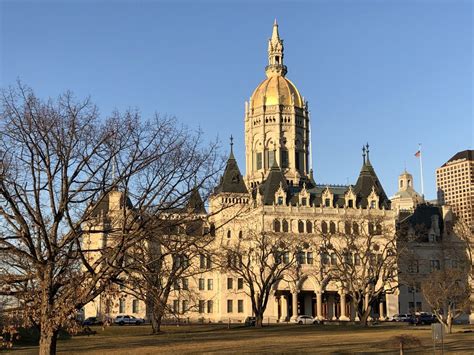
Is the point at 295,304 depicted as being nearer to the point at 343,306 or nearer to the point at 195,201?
the point at 343,306

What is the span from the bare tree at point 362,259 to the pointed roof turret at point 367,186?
4.83 metres

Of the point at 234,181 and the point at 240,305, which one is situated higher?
the point at 234,181

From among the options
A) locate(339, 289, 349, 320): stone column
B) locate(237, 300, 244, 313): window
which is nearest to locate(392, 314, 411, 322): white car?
locate(339, 289, 349, 320): stone column

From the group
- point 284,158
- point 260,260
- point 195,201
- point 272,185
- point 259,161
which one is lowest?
point 260,260

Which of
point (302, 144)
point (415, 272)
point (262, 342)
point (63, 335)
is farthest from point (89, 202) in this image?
point (302, 144)

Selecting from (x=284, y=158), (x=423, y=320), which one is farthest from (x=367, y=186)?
(x=423, y=320)

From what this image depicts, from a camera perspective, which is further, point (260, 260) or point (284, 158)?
point (284, 158)

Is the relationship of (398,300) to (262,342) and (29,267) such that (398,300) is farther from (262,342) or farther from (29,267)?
(29,267)

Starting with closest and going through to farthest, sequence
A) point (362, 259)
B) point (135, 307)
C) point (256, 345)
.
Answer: point (256, 345) < point (362, 259) < point (135, 307)

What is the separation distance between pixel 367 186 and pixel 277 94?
26675 millimetres

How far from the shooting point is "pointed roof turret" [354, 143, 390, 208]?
115 meters

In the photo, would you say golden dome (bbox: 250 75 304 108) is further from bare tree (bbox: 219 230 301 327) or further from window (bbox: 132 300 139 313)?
window (bbox: 132 300 139 313)

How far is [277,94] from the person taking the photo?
133500 millimetres

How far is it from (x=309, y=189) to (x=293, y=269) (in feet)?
59.0
